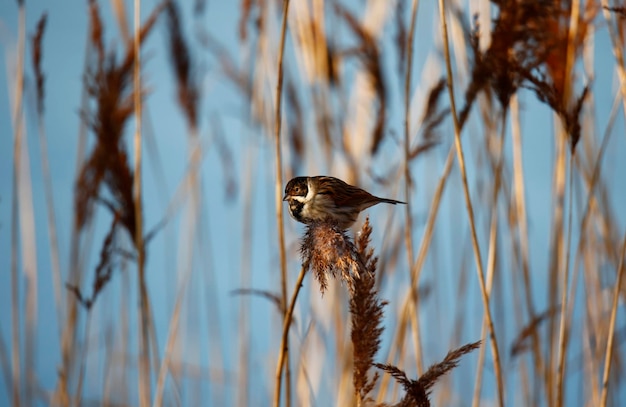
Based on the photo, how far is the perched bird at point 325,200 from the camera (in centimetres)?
212

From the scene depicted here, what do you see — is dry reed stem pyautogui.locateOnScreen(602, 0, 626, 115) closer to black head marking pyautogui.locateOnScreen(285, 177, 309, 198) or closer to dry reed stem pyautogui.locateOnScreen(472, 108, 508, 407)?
dry reed stem pyautogui.locateOnScreen(472, 108, 508, 407)

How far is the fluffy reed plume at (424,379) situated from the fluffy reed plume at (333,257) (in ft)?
0.69

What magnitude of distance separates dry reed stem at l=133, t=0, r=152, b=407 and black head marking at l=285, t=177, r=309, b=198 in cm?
58

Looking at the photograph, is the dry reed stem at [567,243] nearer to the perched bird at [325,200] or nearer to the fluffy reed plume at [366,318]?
the perched bird at [325,200]

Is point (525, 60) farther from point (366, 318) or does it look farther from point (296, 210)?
point (366, 318)

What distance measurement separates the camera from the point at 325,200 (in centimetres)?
212

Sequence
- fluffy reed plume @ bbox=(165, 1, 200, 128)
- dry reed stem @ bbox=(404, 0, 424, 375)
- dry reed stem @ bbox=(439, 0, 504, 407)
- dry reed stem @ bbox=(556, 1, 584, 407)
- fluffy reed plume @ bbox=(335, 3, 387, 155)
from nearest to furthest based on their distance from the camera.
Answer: dry reed stem @ bbox=(439, 0, 504, 407) → dry reed stem @ bbox=(556, 1, 584, 407) → dry reed stem @ bbox=(404, 0, 424, 375) → fluffy reed plume @ bbox=(335, 3, 387, 155) → fluffy reed plume @ bbox=(165, 1, 200, 128)

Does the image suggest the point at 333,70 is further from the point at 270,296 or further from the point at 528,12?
the point at 270,296

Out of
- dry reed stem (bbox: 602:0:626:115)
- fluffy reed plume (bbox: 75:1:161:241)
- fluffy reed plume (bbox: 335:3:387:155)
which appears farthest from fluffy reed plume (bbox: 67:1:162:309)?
dry reed stem (bbox: 602:0:626:115)

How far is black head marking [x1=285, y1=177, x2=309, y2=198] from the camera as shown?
7.12 ft

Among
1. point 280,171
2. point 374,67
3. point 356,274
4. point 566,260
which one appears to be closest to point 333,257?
point 356,274

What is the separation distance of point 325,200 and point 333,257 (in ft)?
2.70

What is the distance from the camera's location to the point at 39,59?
3.02 meters

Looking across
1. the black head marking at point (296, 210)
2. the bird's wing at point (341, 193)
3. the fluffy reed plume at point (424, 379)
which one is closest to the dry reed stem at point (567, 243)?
the bird's wing at point (341, 193)
